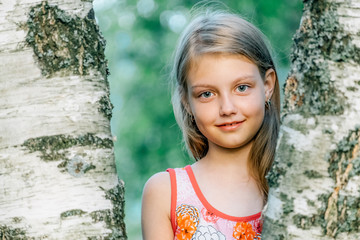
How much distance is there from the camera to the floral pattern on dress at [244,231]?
6.49 feet

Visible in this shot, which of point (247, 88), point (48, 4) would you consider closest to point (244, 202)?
point (247, 88)

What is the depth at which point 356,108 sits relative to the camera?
3.49ft

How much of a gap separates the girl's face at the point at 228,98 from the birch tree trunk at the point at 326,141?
2.89 ft

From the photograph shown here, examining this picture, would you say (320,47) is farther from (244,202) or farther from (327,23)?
(244,202)

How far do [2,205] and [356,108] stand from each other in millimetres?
783

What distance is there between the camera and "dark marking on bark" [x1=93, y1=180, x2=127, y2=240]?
1180 mm

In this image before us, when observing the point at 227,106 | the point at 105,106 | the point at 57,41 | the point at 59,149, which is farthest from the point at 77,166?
the point at 227,106

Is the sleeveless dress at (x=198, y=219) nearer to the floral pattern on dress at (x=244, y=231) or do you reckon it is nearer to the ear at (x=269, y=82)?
the floral pattern on dress at (x=244, y=231)

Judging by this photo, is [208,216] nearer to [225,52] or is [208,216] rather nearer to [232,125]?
[232,125]

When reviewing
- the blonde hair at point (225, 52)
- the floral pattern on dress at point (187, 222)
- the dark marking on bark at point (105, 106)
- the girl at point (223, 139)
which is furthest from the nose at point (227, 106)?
the dark marking on bark at point (105, 106)

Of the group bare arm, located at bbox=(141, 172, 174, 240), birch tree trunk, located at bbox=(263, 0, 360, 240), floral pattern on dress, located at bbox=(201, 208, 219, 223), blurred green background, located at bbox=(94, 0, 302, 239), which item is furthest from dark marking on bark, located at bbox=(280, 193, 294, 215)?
blurred green background, located at bbox=(94, 0, 302, 239)

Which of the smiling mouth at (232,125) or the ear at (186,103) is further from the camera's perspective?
the ear at (186,103)

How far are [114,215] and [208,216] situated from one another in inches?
35.6

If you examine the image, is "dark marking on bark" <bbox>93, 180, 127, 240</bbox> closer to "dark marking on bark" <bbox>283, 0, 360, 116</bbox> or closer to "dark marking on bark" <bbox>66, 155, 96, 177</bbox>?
"dark marking on bark" <bbox>66, 155, 96, 177</bbox>
